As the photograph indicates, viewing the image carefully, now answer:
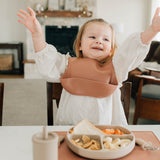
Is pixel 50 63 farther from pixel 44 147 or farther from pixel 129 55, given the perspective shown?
pixel 44 147

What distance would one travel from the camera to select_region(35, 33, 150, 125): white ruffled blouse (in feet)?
3.36

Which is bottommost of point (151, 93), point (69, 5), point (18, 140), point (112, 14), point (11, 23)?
point (151, 93)

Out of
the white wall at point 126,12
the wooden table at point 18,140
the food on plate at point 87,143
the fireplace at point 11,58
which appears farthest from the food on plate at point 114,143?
the white wall at point 126,12

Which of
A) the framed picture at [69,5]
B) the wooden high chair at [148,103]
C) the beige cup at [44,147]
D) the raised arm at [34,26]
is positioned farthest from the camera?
the framed picture at [69,5]

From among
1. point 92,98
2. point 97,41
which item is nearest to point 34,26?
point 97,41

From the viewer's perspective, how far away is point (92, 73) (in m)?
1.10

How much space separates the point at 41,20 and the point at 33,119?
346 cm

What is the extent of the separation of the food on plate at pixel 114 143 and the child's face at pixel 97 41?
18.7 inches

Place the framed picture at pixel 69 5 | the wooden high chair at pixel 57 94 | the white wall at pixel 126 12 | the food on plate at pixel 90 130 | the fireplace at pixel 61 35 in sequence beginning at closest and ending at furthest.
Result: 1. the food on plate at pixel 90 130
2. the wooden high chair at pixel 57 94
3. the framed picture at pixel 69 5
4. the fireplace at pixel 61 35
5. the white wall at pixel 126 12

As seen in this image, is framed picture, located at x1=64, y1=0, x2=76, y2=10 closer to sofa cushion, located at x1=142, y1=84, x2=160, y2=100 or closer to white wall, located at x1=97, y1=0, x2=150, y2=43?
A: white wall, located at x1=97, y1=0, x2=150, y2=43

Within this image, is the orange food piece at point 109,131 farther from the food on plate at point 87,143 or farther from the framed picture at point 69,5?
the framed picture at point 69,5

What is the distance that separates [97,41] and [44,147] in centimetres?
71

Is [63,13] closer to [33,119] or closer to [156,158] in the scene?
[33,119]

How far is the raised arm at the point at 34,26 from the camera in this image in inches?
37.9
